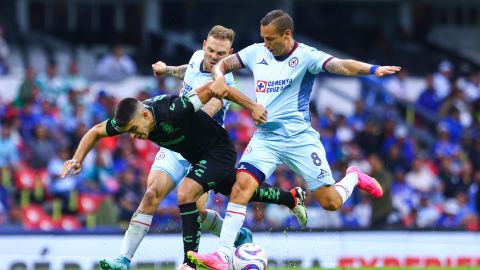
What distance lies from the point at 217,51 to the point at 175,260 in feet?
16.4

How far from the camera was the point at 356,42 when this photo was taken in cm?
3394

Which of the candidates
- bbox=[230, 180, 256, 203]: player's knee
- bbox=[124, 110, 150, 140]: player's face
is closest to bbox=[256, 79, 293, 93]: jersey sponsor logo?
bbox=[230, 180, 256, 203]: player's knee

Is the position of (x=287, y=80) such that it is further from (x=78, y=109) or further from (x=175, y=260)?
(x=78, y=109)

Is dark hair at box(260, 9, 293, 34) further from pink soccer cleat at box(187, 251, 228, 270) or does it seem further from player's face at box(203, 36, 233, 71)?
pink soccer cleat at box(187, 251, 228, 270)

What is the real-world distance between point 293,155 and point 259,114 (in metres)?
1.17

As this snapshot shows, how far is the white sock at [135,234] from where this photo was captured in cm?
1325

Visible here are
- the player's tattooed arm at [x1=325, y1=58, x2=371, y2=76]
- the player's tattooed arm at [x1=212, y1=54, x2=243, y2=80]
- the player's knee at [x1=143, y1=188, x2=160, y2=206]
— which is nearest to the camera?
the player's tattooed arm at [x1=325, y1=58, x2=371, y2=76]

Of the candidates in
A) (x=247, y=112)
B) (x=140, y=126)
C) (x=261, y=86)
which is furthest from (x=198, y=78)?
(x=247, y=112)

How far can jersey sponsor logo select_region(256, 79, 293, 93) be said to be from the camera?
13273mm

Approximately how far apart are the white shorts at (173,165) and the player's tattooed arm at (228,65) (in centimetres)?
119

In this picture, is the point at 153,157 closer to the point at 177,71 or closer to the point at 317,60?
the point at 177,71

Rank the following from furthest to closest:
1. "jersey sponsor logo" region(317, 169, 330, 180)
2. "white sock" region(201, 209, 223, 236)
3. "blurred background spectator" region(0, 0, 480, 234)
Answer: "blurred background spectator" region(0, 0, 480, 234), "white sock" region(201, 209, 223, 236), "jersey sponsor logo" region(317, 169, 330, 180)

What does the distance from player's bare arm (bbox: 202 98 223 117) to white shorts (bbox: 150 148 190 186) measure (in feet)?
2.19

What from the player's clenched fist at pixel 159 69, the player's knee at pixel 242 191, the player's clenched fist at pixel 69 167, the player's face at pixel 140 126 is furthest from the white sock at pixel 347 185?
the player's clenched fist at pixel 69 167
